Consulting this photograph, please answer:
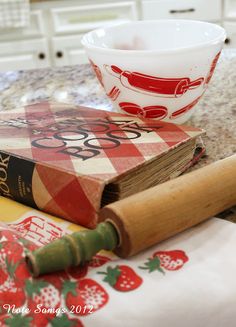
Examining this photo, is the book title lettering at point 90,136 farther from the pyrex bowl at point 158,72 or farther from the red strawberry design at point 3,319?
the red strawberry design at point 3,319

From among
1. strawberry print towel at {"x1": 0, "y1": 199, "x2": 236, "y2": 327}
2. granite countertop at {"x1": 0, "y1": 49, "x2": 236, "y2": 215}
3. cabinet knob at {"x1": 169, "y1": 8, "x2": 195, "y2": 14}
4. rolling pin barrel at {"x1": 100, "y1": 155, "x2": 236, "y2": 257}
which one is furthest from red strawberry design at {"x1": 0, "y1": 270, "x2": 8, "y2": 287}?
cabinet knob at {"x1": 169, "y1": 8, "x2": 195, "y2": 14}

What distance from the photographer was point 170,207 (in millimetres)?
416

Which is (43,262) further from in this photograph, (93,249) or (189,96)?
(189,96)

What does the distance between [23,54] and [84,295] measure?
225 cm

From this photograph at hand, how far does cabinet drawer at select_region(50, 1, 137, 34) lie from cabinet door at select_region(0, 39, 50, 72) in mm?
132

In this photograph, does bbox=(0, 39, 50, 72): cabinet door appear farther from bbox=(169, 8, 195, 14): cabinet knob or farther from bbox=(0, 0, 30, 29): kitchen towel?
bbox=(169, 8, 195, 14): cabinet knob

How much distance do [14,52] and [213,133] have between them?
1.95 meters

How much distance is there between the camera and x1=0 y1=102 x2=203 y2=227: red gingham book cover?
45 cm

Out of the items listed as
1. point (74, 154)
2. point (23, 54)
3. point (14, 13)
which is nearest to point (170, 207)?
point (74, 154)

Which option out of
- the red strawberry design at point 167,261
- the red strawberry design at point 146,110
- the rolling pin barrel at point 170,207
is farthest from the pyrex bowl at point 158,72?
the red strawberry design at point 167,261

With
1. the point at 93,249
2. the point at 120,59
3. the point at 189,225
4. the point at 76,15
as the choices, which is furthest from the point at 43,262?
the point at 76,15

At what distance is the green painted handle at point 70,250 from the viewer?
36cm

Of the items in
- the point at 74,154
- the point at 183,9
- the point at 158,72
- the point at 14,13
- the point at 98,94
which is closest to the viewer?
the point at 74,154

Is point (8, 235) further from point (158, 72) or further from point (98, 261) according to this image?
point (158, 72)
